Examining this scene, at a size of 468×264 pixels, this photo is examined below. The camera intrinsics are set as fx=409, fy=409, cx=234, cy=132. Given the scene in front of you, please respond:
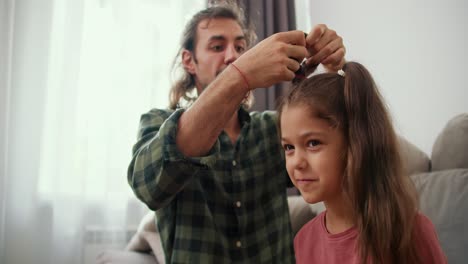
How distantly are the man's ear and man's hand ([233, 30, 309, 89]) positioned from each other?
592 mm

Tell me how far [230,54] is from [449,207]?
807mm

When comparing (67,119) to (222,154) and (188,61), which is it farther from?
(222,154)

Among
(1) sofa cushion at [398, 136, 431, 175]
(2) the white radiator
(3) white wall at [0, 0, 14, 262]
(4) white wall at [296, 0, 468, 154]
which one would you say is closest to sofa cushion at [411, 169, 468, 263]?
(1) sofa cushion at [398, 136, 431, 175]

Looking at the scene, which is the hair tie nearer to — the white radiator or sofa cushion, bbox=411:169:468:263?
sofa cushion, bbox=411:169:468:263

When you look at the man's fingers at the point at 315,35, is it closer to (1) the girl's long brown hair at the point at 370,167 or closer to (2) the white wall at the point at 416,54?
(1) the girl's long brown hair at the point at 370,167

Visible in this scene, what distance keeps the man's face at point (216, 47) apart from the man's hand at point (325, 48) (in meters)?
0.40

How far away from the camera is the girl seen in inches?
28.4

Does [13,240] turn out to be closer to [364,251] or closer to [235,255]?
[235,255]

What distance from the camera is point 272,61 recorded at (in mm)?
780

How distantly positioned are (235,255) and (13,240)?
1.70m

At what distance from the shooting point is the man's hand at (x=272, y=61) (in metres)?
0.78

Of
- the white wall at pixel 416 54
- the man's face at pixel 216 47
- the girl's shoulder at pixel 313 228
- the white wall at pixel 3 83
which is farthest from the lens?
the white wall at pixel 3 83

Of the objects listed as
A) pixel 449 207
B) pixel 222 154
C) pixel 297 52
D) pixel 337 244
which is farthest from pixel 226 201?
pixel 449 207

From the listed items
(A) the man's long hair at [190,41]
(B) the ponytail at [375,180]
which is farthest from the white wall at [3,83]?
(B) the ponytail at [375,180]
